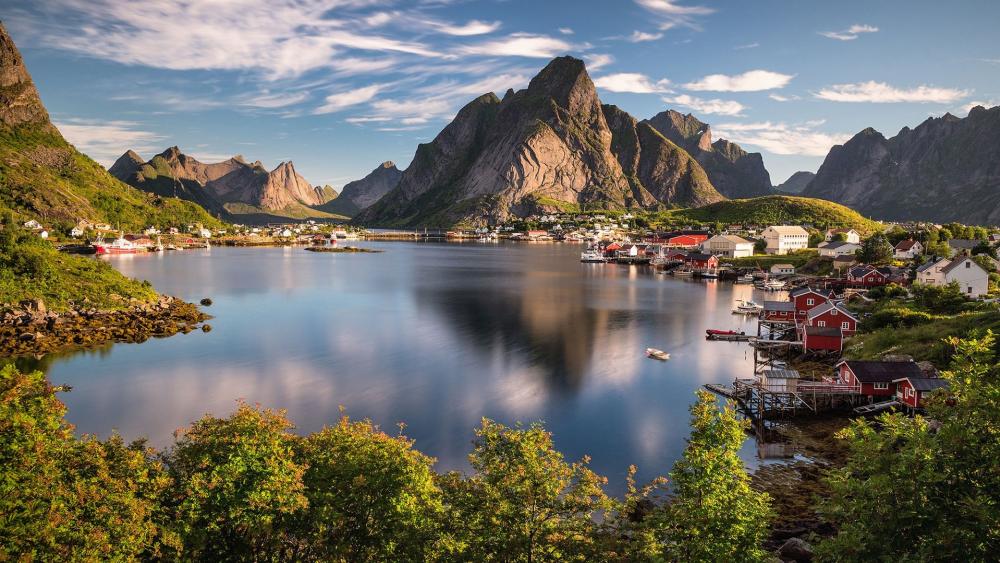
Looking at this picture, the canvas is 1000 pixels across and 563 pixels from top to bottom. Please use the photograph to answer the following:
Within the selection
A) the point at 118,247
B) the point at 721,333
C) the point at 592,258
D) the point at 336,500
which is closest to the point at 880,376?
the point at 721,333

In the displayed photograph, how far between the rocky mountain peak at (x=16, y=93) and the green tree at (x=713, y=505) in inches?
8547

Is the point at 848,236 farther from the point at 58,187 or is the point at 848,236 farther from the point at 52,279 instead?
the point at 58,187

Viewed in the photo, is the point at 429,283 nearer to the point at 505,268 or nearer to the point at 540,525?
the point at 505,268

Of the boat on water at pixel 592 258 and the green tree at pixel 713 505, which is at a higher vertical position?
the boat on water at pixel 592 258

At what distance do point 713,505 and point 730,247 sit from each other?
133775 millimetres

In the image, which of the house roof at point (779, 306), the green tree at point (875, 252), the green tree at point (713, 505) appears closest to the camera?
the green tree at point (713, 505)

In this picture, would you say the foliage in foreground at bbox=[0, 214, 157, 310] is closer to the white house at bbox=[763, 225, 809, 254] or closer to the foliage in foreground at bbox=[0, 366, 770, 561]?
the foliage in foreground at bbox=[0, 366, 770, 561]

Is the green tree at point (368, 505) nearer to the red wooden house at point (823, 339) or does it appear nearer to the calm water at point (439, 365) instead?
the calm water at point (439, 365)

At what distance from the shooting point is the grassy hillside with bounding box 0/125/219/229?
13700cm

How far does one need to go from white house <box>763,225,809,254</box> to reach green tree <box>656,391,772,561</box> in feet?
457

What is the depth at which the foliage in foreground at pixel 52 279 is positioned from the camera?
55156 millimetres

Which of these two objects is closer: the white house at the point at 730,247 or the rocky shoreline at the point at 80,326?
the rocky shoreline at the point at 80,326

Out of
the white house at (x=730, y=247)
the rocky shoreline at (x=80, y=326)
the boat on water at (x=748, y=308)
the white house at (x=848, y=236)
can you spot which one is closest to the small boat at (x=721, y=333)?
the boat on water at (x=748, y=308)

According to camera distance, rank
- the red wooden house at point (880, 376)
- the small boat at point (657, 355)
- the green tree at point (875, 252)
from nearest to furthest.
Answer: the red wooden house at point (880, 376) < the small boat at point (657, 355) < the green tree at point (875, 252)
